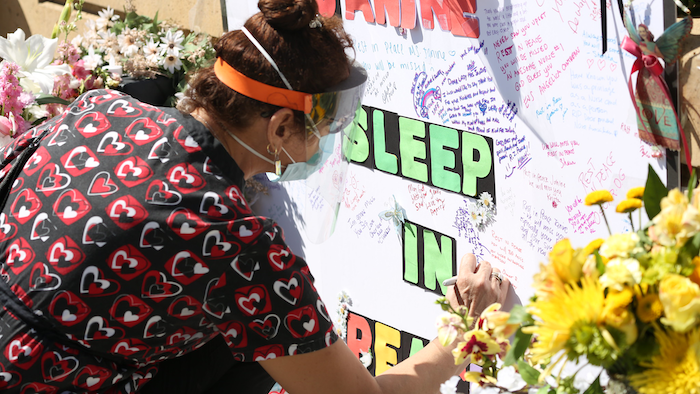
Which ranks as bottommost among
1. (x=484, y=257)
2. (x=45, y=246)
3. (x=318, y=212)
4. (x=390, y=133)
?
(x=484, y=257)

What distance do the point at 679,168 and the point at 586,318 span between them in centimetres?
73

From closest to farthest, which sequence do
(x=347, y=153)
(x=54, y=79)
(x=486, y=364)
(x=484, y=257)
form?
(x=486, y=364) → (x=347, y=153) → (x=484, y=257) → (x=54, y=79)

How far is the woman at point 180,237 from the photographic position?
4.05 ft

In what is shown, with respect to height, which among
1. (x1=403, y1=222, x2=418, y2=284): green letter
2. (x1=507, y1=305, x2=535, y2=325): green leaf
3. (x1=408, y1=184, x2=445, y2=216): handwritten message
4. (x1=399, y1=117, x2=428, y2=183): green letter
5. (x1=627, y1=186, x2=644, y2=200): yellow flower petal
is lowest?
(x1=403, y1=222, x2=418, y2=284): green letter

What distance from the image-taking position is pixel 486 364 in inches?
40.1

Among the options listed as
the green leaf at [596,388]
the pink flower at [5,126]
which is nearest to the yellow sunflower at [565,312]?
the green leaf at [596,388]

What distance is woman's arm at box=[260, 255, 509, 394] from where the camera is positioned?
130 cm

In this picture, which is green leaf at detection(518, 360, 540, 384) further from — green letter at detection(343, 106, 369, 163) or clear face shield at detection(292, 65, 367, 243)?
green letter at detection(343, 106, 369, 163)

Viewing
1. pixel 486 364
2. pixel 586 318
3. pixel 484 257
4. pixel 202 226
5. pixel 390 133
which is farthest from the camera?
pixel 390 133

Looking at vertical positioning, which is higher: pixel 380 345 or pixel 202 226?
pixel 202 226

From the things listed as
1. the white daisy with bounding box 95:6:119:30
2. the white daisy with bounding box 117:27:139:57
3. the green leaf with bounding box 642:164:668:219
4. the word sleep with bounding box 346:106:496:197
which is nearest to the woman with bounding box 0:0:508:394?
the word sleep with bounding box 346:106:496:197

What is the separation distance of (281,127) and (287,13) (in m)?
0.25

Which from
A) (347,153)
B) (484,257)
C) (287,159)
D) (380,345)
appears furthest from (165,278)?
(380,345)

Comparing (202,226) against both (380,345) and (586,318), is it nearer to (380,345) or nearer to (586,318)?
(586,318)
